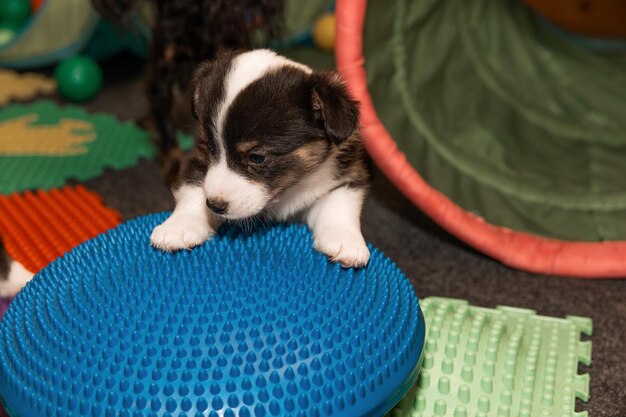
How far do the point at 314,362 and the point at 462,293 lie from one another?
1.51m

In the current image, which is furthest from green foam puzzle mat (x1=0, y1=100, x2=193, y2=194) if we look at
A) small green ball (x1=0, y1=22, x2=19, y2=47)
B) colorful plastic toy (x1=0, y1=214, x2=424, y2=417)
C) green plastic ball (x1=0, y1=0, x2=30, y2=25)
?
colorful plastic toy (x1=0, y1=214, x2=424, y2=417)

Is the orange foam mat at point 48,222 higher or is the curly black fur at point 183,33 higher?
the curly black fur at point 183,33

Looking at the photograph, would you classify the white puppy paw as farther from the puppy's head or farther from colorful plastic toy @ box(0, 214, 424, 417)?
the puppy's head

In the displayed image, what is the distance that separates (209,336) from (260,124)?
68cm

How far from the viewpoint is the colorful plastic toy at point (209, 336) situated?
180 cm

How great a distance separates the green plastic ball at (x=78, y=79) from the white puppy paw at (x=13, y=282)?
103 inches

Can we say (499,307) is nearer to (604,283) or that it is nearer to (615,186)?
(604,283)

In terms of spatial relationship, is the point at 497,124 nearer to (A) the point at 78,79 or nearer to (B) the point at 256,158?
(B) the point at 256,158

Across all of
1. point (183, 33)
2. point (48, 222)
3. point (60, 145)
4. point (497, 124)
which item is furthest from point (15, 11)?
point (497, 124)

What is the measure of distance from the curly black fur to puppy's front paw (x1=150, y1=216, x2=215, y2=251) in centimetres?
141

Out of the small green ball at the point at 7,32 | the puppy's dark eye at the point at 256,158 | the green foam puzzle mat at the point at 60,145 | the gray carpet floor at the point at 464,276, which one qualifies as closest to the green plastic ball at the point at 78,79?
the green foam puzzle mat at the point at 60,145

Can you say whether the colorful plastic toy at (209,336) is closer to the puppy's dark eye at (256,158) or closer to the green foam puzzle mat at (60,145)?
the puppy's dark eye at (256,158)

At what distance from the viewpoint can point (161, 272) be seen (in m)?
2.18

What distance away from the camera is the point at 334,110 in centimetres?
229
